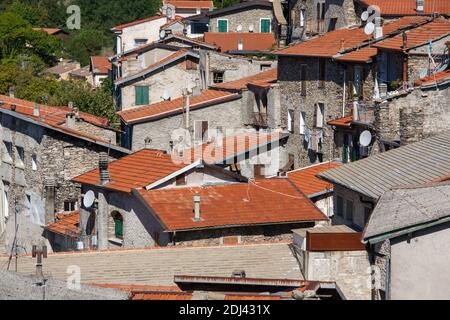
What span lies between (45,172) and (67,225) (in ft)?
11.6

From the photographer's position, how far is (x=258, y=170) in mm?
46781

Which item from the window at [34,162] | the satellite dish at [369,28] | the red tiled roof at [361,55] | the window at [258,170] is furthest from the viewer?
the window at [34,162]

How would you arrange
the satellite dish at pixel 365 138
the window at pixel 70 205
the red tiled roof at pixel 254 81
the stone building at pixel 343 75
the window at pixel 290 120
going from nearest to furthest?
the satellite dish at pixel 365 138
the stone building at pixel 343 75
the window at pixel 70 205
the window at pixel 290 120
the red tiled roof at pixel 254 81

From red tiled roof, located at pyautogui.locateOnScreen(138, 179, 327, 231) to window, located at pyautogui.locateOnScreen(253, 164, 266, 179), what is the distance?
7284mm

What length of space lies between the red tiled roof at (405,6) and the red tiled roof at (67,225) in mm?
13952

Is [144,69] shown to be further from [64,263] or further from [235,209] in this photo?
[64,263]

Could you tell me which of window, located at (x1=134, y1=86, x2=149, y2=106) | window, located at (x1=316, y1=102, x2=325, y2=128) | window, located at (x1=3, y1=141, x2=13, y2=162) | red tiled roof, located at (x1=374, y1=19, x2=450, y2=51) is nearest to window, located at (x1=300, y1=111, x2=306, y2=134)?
window, located at (x1=316, y1=102, x2=325, y2=128)

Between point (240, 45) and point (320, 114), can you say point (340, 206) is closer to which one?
point (320, 114)

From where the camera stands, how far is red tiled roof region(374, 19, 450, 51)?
41.6 metres

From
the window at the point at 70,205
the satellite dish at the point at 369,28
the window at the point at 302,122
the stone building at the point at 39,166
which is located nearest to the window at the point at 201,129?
the stone building at the point at 39,166

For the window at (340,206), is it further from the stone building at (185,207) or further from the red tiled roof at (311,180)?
the red tiled roof at (311,180)

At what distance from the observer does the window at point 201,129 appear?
5091 cm

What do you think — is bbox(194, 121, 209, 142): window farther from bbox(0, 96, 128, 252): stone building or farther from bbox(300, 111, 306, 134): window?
bbox(300, 111, 306, 134): window

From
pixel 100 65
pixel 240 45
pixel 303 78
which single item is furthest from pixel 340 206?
pixel 100 65
